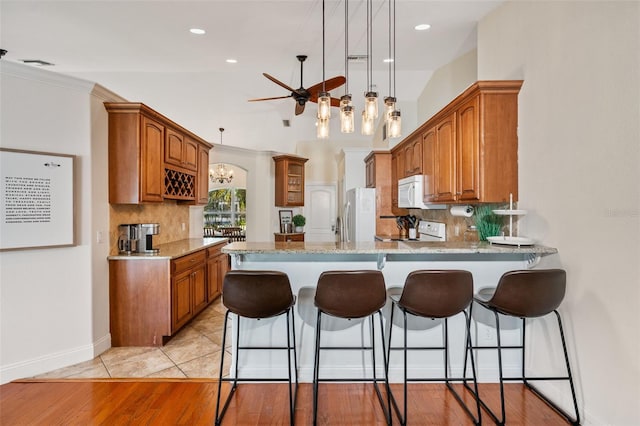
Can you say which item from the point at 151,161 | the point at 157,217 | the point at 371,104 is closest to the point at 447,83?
the point at 371,104

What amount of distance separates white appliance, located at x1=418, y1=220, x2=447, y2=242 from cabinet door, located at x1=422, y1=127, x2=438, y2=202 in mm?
564

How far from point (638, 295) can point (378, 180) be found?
4.03 m

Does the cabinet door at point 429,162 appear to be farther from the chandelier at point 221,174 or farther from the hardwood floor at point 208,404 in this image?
the chandelier at point 221,174

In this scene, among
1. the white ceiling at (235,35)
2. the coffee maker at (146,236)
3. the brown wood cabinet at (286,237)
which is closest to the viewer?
the white ceiling at (235,35)

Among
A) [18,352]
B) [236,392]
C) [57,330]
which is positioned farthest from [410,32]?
[18,352]

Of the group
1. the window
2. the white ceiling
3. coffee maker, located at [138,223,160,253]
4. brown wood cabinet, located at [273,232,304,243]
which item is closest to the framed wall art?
coffee maker, located at [138,223,160,253]

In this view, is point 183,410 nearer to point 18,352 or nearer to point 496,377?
point 18,352

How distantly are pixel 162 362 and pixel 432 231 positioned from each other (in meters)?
3.38

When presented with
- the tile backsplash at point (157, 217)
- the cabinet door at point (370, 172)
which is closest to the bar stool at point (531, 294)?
the tile backsplash at point (157, 217)

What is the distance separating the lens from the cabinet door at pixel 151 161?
3.39 m

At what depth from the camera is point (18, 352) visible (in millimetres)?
2754

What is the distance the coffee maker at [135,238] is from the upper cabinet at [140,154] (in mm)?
303

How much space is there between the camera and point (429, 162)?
12.5ft

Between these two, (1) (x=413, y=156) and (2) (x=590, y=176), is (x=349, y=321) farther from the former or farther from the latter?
(1) (x=413, y=156)
